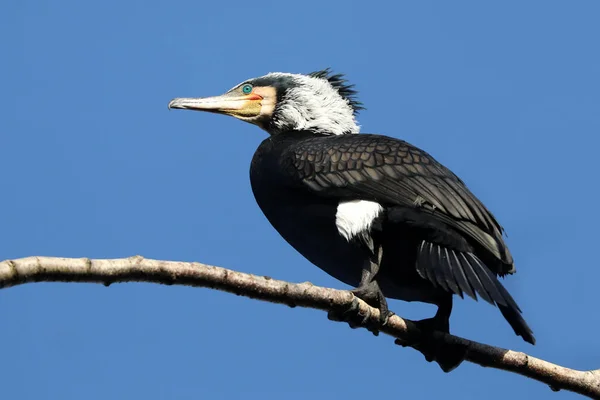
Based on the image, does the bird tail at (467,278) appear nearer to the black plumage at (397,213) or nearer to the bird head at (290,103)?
the black plumage at (397,213)

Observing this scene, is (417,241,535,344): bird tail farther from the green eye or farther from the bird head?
the green eye

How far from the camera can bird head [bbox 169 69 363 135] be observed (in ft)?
23.3

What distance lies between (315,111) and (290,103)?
205 millimetres

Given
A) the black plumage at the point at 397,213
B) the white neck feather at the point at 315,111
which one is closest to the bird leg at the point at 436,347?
the black plumage at the point at 397,213

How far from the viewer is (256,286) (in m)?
4.41

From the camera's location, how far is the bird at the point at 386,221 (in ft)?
18.5

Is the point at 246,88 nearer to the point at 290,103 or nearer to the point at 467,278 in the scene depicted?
the point at 290,103

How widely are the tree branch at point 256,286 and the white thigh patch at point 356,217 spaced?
591 mm

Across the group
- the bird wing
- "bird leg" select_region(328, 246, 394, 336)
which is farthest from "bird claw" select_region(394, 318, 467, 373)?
the bird wing

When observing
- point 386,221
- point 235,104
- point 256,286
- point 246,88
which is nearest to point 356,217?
point 386,221

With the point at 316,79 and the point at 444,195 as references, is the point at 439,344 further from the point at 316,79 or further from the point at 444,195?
the point at 316,79

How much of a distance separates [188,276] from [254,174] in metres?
2.43

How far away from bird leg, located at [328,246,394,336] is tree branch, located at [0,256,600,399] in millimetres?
37

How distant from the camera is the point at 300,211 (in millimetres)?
6191
